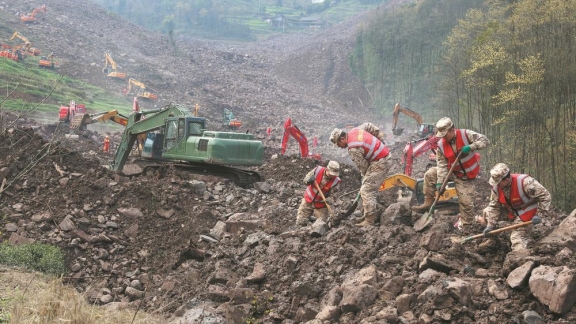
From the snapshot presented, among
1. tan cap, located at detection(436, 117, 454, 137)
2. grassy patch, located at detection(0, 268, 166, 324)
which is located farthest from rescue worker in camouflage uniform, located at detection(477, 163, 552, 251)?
grassy patch, located at detection(0, 268, 166, 324)

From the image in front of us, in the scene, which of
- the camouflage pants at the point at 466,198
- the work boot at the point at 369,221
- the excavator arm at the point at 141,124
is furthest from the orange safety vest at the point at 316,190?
the excavator arm at the point at 141,124

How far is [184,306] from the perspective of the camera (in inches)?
295

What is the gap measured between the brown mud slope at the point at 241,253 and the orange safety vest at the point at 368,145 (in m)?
0.81

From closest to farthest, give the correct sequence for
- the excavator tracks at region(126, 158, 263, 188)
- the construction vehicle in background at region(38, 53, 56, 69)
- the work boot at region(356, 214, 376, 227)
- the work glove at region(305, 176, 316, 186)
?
1. the work boot at region(356, 214, 376, 227)
2. the work glove at region(305, 176, 316, 186)
3. the excavator tracks at region(126, 158, 263, 188)
4. the construction vehicle in background at region(38, 53, 56, 69)

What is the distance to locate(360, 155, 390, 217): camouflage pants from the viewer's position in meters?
9.08

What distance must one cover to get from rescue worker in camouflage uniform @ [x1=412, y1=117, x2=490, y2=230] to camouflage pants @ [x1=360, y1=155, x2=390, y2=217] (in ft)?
3.05

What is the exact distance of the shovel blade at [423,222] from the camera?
8.24 meters

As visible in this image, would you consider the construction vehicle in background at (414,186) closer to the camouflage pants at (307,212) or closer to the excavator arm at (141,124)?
the camouflage pants at (307,212)

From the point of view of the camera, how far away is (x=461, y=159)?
8.16 metres

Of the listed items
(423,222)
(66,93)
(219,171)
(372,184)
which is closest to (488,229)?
(423,222)

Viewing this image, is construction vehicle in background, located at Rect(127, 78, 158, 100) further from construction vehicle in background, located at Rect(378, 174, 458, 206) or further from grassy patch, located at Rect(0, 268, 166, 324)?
grassy patch, located at Rect(0, 268, 166, 324)

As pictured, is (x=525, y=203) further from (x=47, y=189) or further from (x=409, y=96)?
(x=409, y=96)

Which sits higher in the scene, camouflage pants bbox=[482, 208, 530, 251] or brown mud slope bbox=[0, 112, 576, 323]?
camouflage pants bbox=[482, 208, 530, 251]

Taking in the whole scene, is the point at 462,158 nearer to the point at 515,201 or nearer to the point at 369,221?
the point at 515,201
